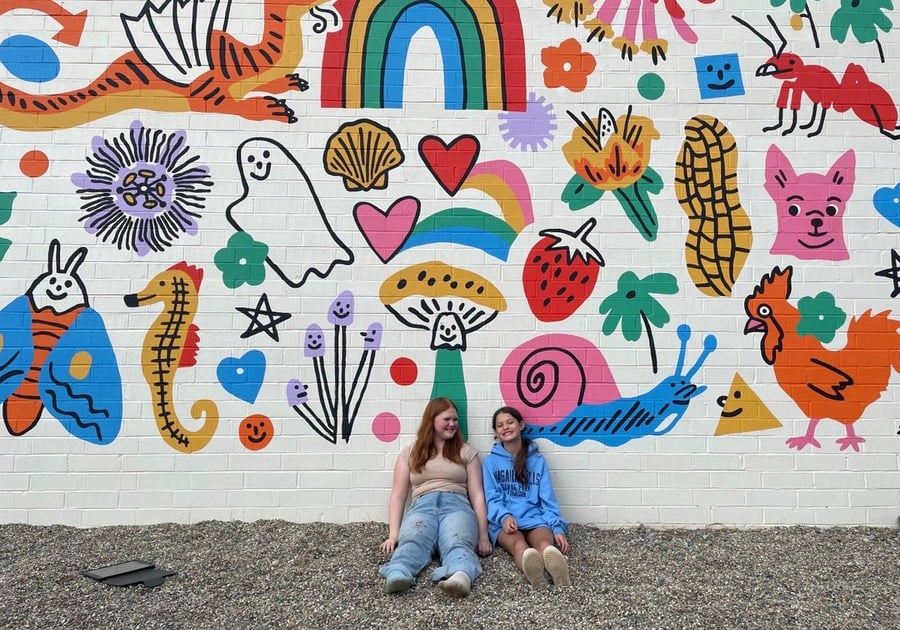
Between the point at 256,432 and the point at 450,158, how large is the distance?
2.30 metres

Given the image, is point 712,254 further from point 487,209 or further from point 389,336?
point 389,336

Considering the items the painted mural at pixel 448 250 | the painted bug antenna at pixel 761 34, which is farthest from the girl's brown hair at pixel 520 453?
the painted bug antenna at pixel 761 34

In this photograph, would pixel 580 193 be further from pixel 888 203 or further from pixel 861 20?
pixel 861 20

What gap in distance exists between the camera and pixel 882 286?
4613 mm

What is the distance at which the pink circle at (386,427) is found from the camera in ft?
14.6

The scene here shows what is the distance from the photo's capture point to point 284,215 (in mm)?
4570

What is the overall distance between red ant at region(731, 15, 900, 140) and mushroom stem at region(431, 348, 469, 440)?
9.59 feet

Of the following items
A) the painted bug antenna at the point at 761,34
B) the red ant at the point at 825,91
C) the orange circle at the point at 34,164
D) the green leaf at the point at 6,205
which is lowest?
the green leaf at the point at 6,205

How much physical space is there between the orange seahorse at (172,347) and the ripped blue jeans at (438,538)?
1523 millimetres

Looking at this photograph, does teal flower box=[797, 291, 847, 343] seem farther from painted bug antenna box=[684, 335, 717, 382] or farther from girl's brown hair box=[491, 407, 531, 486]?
girl's brown hair box=[491, 407, 531, 486]

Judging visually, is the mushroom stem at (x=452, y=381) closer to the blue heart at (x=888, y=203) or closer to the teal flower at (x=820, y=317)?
the teal flower at (x=820, y=317)

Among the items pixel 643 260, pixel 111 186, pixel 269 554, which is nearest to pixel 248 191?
pixel 111 186

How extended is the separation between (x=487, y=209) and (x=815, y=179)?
2.35 metres

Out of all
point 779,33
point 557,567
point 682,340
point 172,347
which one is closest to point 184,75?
point 172,347
